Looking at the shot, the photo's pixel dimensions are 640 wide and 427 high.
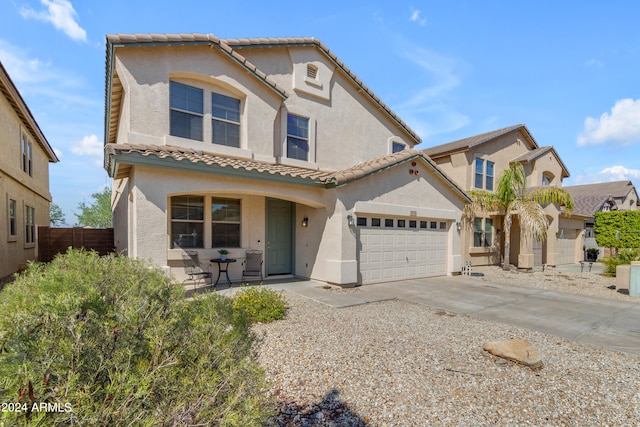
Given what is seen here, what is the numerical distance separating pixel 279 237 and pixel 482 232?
42.5ft

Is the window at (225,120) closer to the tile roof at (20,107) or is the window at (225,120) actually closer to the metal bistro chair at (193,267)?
the metal bistro chair at (193,267)

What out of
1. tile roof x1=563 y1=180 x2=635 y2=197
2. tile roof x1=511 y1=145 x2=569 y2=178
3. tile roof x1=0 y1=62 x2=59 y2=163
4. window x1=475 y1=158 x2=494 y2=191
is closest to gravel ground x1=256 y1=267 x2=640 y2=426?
tile roof x1=0 y1=62 x2=59 y2=163

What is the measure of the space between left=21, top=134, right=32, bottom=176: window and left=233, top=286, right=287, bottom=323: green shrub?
49.2 feet

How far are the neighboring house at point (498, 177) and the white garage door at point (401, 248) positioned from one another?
15.2 feet

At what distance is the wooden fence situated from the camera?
16062mm

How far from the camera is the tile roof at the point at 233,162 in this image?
292 inches

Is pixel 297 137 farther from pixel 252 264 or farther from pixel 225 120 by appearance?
pixel 252 264

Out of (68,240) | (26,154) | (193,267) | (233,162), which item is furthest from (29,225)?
(233,162)

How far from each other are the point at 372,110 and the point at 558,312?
1099 centimetres

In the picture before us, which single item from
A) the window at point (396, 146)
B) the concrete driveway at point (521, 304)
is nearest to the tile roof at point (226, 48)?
the window at point (396, 146)

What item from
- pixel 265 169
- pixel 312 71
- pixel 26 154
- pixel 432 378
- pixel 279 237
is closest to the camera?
pixel 432 378

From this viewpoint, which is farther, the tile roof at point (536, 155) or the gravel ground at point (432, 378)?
the tile roof at point (536, 155)

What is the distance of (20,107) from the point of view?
12.9m

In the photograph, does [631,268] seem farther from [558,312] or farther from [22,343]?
[22,343]
